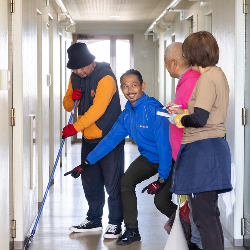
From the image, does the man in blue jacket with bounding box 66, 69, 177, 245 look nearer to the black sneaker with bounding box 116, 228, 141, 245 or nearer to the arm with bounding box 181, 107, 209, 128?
the black sneaker with bounding box 116, 228, 141, 245

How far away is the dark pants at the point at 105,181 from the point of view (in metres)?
3.07

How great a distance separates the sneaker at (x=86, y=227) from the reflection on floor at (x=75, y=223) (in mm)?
38

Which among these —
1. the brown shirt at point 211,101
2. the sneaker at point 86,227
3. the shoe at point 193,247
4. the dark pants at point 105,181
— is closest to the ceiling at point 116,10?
the dark pants at point 105,181

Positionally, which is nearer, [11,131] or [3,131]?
[3,131]

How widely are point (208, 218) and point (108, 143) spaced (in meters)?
1.05

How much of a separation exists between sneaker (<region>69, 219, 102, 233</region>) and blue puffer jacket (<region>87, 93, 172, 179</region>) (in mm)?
636

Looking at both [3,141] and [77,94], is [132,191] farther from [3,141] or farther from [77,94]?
[3,141]

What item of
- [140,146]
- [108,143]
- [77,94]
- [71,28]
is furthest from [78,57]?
[71,28]

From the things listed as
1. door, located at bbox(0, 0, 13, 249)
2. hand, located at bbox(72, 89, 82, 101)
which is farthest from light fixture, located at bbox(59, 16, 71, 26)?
door, located at bbox(0, 0, 13, 249)

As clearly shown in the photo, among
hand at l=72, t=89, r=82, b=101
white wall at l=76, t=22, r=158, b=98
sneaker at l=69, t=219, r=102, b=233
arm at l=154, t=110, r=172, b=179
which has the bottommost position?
sneaker at l=69, t=219, r=102, b=233

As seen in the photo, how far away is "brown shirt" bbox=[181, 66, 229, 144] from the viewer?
1966 mm

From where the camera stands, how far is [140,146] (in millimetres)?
2805

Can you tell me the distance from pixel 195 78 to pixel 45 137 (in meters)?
2.39

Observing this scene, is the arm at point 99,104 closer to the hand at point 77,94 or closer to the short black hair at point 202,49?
the hand at point 77,94
